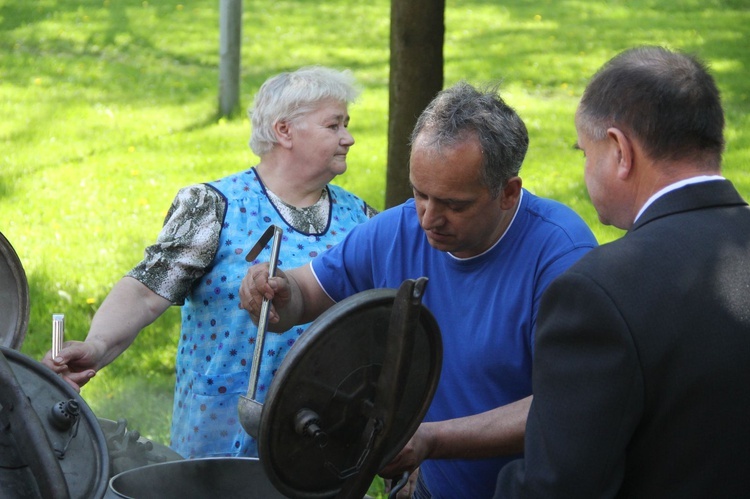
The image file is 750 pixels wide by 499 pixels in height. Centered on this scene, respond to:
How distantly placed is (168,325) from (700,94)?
4625 mm

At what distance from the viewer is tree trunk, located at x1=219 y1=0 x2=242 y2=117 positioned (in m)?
9.48

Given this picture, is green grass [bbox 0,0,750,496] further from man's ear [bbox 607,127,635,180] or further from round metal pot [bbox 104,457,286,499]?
man's ear [bbox 607,127,635,180]

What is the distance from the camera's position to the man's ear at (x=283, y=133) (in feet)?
11.4

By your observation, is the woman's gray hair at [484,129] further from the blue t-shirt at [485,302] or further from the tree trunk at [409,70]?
the tree trunk at [409,70]

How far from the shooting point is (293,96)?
3.46m

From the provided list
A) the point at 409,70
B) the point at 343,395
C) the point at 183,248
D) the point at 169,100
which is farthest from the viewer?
the point at 169,100

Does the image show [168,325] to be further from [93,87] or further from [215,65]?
[215,65]

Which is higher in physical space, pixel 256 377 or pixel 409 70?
pixel 409 70

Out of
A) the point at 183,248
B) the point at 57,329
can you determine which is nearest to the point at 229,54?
the point at 183,248

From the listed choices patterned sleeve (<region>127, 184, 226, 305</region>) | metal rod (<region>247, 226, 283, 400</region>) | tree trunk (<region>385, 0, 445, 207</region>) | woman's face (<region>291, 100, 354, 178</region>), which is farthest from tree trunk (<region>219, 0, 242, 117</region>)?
metal rod (<region>247, 226, 283, 400</region>)

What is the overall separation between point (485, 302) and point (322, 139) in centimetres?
115

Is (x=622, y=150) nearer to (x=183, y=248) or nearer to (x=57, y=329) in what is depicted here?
(x=57, y=329)

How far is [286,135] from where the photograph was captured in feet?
11.4

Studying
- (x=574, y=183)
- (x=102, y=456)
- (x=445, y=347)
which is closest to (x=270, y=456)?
(x=102, y=456)
